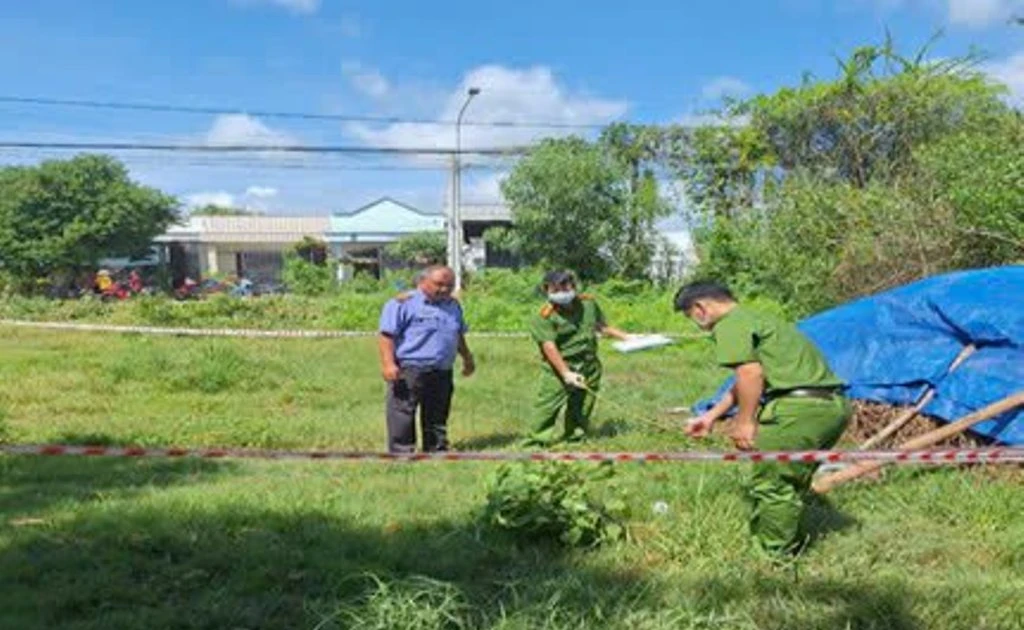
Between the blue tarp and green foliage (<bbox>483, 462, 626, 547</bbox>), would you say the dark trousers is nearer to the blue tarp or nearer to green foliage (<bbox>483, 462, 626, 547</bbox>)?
green foliage (<bbox>483, 462, 626, 547</bbox>)

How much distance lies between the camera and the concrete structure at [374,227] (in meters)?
54.8

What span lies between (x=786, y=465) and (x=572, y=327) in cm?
335

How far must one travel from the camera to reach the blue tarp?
685cm

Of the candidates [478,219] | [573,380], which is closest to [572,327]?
[573,380]

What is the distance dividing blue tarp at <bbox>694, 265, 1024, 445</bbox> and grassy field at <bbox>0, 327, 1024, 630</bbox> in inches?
30.0

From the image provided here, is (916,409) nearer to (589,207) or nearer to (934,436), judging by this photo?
(934,436)

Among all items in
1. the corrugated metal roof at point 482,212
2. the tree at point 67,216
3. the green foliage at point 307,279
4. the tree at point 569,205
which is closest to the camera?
the tree at point 569,205

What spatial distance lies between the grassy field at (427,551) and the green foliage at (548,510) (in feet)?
0.32

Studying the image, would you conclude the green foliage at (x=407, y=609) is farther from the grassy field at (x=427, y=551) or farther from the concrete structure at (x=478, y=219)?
the concrete structure at (x=478, y=219)

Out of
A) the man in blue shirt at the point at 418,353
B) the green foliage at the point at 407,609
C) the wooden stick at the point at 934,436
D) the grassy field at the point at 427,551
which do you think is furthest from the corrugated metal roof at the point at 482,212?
the green foliage at the point at 407,609

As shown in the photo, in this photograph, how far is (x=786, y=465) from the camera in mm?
4906

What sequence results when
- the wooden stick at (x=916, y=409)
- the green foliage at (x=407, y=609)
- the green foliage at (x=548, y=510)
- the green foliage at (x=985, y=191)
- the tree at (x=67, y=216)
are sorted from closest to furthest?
the green foliage at (x=407, y=609) < the green foliage at (x=548, y=510) < the wooden stick at (x=916, y=409) < the green foliage at (x=985, y=191) < the tree at (x=67, y=216)

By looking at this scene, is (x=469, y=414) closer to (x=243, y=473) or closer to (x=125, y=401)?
(x=243, y=473)

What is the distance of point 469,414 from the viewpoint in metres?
9.73
